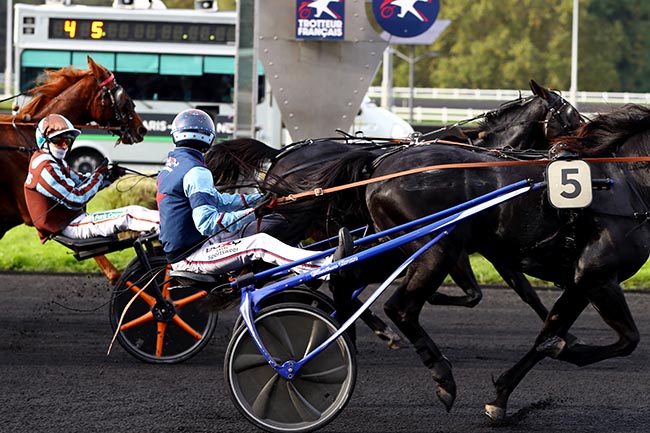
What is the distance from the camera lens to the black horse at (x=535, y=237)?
523 centimetres

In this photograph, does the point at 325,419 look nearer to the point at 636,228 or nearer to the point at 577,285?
the point at 577,285

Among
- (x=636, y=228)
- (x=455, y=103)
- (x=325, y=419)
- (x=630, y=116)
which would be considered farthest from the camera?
(x=455, y=103)

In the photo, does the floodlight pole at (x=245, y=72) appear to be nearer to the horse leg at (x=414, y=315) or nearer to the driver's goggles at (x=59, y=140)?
the driver's goggles at (x=59, y=140)

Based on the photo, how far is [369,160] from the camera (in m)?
5.71

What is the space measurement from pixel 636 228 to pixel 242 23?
6468 millimetres

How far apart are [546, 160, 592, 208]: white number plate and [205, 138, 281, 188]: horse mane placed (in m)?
2.32

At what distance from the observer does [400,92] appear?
34.2 meters

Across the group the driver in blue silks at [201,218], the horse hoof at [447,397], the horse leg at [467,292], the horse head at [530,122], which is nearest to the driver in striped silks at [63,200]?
the driver in blue silks at [201,218]

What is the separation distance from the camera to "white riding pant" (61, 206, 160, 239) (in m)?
6.37

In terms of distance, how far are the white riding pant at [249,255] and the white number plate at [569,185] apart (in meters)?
1.11

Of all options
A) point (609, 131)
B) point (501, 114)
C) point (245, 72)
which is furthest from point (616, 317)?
point (245, 72)

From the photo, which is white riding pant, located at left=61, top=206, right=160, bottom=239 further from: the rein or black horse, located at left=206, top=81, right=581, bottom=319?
the rein

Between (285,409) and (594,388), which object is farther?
(594,388)

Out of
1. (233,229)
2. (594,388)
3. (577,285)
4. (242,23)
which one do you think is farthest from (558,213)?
(242,23)
